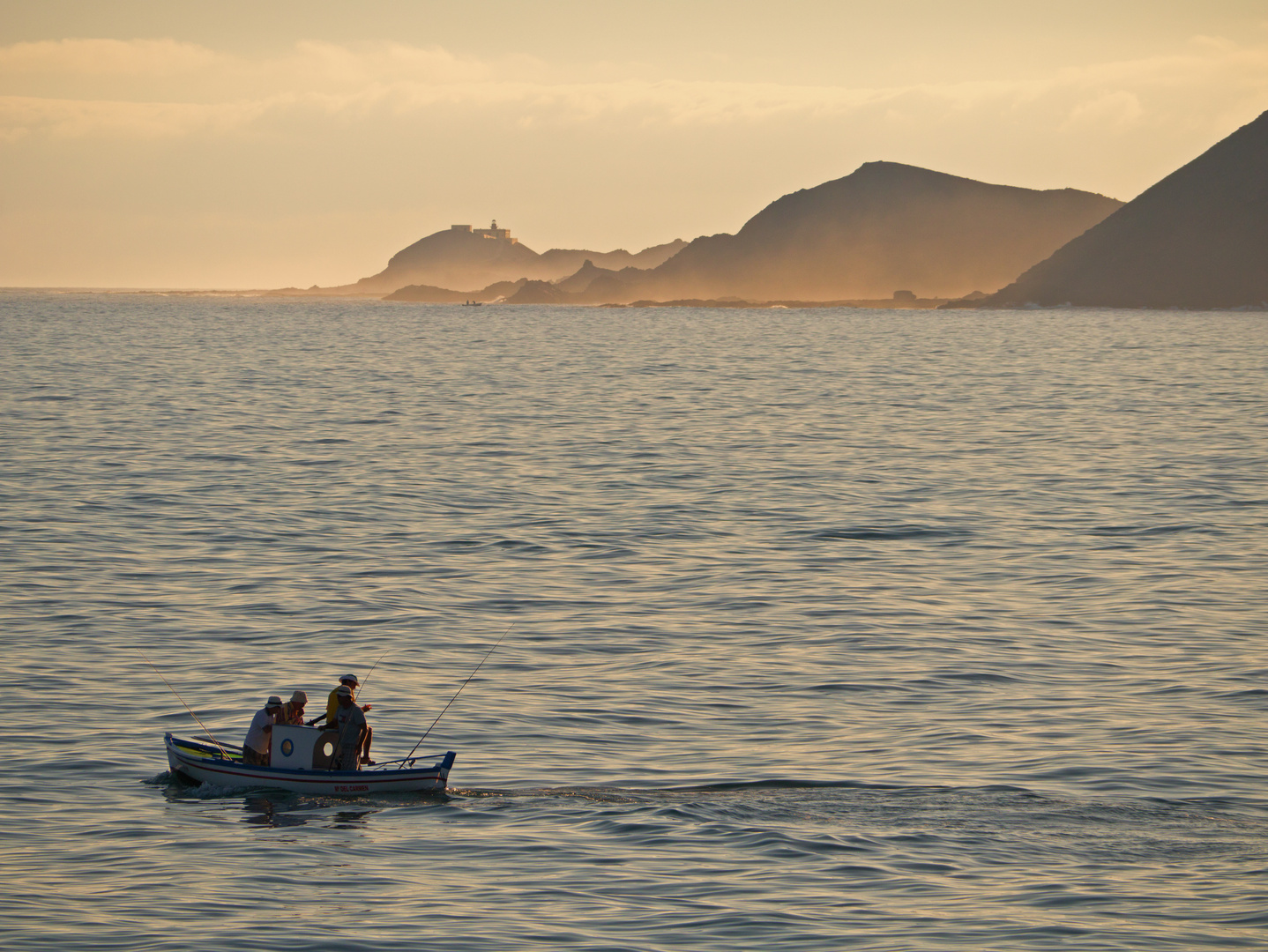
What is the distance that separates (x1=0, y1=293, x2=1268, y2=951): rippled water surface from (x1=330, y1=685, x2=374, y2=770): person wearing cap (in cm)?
75

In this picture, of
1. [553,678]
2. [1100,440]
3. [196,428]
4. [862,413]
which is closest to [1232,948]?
[553,678]

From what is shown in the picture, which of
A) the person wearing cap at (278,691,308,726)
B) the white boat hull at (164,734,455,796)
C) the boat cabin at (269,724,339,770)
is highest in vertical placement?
the person wearing cap at (278,691,308,726)

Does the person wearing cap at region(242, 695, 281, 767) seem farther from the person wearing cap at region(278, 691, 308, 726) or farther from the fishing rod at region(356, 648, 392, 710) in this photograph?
the fishing rod at region(356, 648, 392, 710)

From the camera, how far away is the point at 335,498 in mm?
55500

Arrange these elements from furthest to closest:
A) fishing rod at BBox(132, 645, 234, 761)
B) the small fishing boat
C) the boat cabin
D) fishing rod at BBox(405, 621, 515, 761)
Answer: fishing rod at BBox(405, 621, 515, 761)
fishing rod at BBox(132, 645, 234, 761)
the boat cabin
the small fishing boat

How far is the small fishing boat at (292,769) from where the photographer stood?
24.1 m

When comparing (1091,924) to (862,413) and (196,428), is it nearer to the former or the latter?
(196,428)

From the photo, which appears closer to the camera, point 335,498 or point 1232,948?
point 1232,948

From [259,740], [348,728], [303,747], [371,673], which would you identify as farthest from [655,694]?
[259,740]

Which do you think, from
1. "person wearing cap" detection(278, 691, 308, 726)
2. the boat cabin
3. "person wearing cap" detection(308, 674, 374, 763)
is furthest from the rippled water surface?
"person wearing cap" detection(278, 691, 308, 726)

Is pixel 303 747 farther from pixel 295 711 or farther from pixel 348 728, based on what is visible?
pixel 348 728

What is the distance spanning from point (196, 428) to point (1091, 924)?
7064cm

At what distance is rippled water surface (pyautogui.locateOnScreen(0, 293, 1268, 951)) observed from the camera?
64.0 feet

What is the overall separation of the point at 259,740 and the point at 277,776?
64cm
